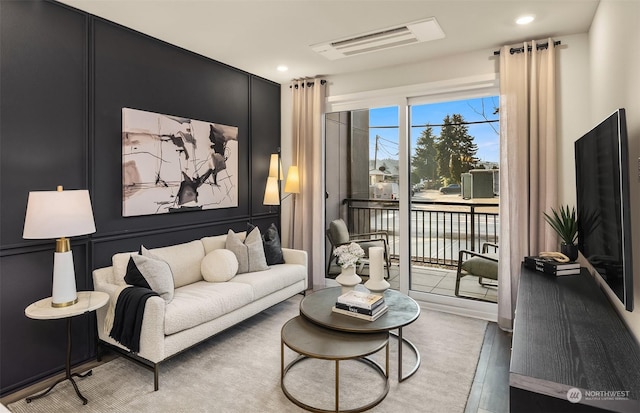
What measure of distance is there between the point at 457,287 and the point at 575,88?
2259mm

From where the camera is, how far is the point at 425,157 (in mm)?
4133

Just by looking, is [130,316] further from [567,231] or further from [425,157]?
[567,231]

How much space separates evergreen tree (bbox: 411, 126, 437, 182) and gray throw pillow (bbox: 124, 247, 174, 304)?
285 cm

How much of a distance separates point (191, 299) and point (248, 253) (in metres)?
0.91

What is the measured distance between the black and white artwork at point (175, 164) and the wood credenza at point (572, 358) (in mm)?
3011

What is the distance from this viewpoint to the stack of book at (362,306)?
249 cm

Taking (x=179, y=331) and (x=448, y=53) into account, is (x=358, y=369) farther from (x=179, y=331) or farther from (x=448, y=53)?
(x=448, y=53)

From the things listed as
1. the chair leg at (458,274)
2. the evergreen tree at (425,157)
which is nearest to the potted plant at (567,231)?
the chair leg at (458,274)

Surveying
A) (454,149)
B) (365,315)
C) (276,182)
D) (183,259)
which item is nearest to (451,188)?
(454,149)

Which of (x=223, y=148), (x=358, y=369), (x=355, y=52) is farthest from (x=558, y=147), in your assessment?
(x=223, y=148)

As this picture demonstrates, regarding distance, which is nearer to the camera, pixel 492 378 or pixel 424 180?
pixel 492 378

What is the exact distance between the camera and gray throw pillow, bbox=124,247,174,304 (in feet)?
8.87

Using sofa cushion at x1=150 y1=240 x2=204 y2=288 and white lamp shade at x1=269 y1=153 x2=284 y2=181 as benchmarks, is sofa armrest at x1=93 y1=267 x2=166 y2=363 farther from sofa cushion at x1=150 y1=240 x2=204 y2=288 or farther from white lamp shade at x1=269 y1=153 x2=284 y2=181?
white lamp shade at x1=269 y1=153 x2=284 y2=181

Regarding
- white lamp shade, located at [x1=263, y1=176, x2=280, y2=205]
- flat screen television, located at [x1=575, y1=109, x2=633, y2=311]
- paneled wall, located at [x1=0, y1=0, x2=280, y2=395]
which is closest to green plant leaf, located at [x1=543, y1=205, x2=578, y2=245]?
flat screen television, located at [x1=575, y1=109, x2=633, y2=311]
